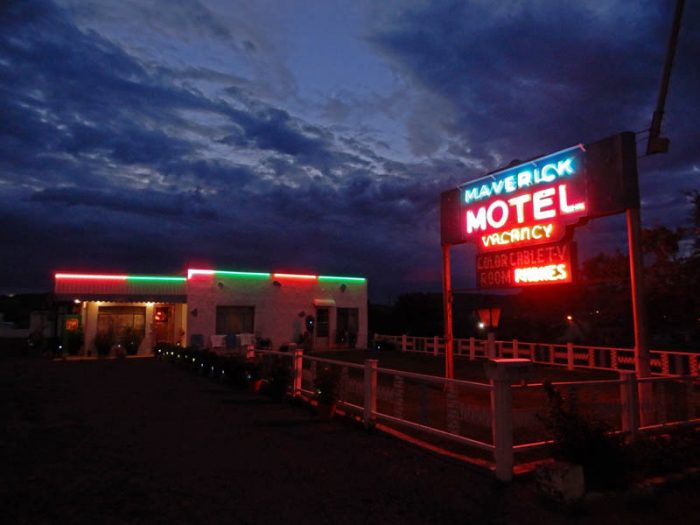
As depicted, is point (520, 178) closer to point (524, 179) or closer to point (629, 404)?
point (524, 179)

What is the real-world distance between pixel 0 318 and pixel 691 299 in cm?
6450

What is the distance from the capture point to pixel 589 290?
28688 mm

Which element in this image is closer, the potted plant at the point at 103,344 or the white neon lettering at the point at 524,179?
the white neon lettering at the point at 524,179

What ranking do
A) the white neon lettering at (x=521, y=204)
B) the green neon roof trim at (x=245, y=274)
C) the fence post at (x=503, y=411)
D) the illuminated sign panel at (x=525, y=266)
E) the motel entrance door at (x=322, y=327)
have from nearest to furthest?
the fence post at (x=503, y=411)
the illuminated sign panel at (x=525, y=266)
the white neon lettering at (x=521, y=204)
the green neon roof trim at (x=245, y=274)
the motel entrance door at (x=322, y=327)

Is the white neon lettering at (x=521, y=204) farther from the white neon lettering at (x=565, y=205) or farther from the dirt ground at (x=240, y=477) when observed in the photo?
the dirt ground at (x=240, y=477)

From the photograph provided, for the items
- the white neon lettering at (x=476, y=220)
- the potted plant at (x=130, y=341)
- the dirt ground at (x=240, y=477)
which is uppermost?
the white neon lettering at (x=476, y=220)

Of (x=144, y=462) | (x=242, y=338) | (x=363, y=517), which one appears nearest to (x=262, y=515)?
(x=363, y=517)

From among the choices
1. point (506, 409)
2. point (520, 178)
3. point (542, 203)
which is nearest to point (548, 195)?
point (542, 203)

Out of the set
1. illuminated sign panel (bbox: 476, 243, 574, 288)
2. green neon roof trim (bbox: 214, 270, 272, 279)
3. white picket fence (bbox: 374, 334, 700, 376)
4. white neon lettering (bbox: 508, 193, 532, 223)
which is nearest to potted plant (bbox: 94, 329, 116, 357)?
green neon roof trim (bbox: 214, 270, 272, 279)

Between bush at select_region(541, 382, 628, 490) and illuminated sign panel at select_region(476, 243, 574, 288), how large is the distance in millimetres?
4137

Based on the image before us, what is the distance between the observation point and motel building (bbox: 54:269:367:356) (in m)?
23.1

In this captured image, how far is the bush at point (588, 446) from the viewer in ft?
17.3

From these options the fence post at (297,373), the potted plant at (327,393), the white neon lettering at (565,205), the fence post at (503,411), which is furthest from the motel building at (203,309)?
the fence post at (503,411)

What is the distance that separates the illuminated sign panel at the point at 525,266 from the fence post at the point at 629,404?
2.61 metres
